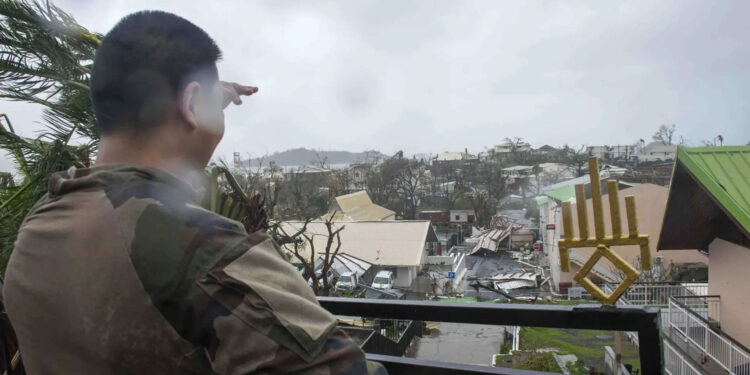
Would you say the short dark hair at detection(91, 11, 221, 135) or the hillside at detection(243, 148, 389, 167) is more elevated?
the hillside at detection(243, 148, 389, 167)

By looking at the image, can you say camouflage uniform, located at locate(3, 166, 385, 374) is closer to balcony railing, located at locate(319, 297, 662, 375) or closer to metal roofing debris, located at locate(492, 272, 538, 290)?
balcony railing, located at locate(319, 297, 662, 375)

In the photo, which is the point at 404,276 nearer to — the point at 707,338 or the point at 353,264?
the point at 353,264

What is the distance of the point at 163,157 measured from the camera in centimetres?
52

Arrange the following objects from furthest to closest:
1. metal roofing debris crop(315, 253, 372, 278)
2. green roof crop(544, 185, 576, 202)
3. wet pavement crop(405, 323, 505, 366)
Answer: metal roofing debris crop(315, 253, 372, 278) < wet pavement crop(405, 323, 505, 366) < green roof crop(544, 185, 576, 202)

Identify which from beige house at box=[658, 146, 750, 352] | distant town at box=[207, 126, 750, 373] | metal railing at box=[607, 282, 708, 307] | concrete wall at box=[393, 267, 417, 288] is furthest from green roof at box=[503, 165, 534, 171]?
beige house at box=[658, 146, 750, 352]

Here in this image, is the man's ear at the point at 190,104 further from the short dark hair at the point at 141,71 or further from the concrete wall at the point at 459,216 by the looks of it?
the concrete wall at the point at 459,216

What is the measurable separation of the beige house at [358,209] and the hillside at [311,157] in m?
0.73

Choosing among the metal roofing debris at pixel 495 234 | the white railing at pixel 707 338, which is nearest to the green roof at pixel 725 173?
the white railing at pixel 707 338

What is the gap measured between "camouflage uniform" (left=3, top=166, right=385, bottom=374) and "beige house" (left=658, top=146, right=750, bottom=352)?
3.42 m

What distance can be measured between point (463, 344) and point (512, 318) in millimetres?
3319

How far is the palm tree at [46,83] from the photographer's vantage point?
1833 millimetres

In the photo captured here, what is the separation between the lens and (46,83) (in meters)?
2.09

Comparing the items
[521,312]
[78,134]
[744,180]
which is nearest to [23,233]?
[521,312]

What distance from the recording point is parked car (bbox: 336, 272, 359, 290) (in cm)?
690
